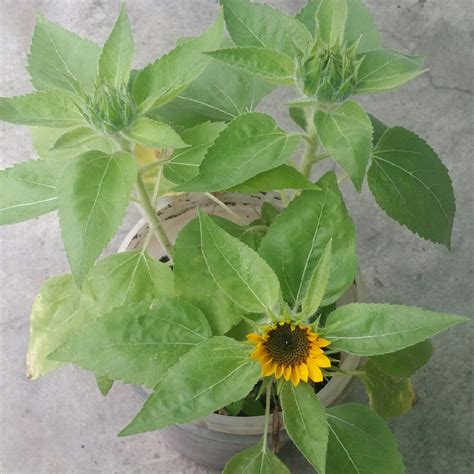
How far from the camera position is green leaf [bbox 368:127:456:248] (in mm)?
730

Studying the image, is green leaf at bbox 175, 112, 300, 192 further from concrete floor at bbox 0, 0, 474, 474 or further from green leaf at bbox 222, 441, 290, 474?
concrete floor at bbox 0, 0, 474, 474

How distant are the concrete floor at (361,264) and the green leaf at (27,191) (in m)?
0.57

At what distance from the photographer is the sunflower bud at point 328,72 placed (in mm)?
580

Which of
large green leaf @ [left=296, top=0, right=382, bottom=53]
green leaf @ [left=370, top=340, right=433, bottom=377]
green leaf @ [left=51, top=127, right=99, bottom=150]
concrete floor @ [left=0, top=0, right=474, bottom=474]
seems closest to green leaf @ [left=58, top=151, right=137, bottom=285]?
green leaf @ [left=51, top=127, right=99, bottom=150]

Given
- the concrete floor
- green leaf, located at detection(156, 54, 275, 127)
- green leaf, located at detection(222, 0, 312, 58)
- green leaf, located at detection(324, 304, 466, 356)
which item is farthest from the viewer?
the concrete floor

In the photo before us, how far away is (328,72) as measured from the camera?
1.91ft

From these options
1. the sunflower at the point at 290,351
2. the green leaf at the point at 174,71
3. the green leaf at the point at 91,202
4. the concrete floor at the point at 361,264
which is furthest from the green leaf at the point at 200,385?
the concrete floor at the point at 361,264

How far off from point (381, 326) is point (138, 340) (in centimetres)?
22

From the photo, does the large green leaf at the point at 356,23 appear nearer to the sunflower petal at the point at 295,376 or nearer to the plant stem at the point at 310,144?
the plant stem at the point at 310,144


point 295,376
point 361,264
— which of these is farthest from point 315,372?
point 361,264

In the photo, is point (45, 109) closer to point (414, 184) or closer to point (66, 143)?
point (66, 143)

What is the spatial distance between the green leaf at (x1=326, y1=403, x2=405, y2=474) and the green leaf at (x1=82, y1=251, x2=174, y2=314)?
0.22 metres

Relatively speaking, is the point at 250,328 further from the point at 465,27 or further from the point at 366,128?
the point at 465,27

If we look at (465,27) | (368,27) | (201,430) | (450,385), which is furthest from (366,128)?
(465,27)
